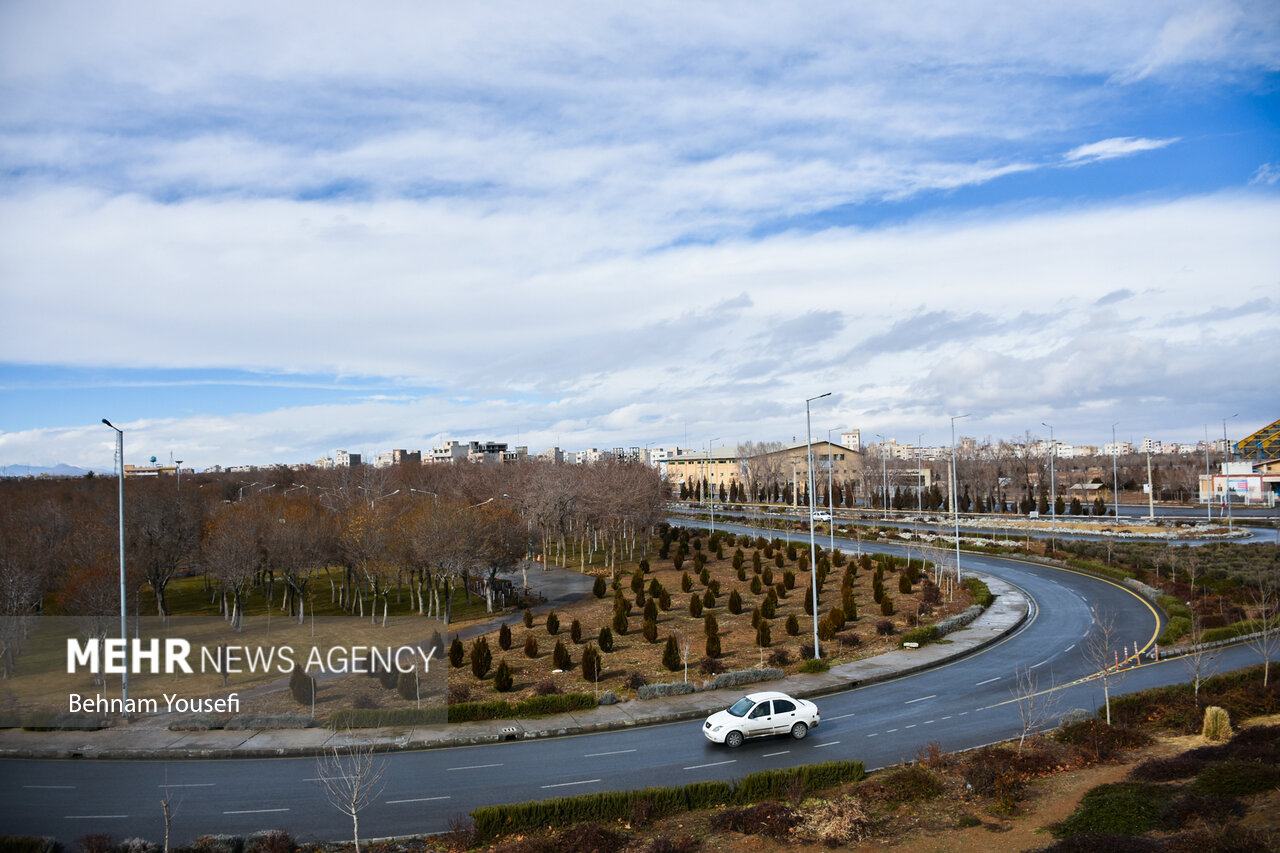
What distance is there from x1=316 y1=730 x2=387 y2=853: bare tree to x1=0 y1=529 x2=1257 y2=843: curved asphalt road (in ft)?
0.88

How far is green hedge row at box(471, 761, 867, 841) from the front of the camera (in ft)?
52.2

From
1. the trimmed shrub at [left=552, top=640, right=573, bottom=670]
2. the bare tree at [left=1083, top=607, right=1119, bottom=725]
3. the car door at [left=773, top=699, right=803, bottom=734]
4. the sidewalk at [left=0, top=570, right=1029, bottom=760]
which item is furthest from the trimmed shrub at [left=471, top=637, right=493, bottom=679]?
the bare tree at [left=1083, top=607, right=1119, bottom=725]

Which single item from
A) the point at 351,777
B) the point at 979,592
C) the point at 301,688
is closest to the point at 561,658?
the point at 301,688

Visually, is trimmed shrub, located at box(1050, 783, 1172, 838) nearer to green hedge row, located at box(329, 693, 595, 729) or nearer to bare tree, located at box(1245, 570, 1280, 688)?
→ bare tree, located at box(1245, 570, 1280, 688)

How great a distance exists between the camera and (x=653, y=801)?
16.7 meters

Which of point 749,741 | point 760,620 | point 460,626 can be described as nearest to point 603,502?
point 460,626

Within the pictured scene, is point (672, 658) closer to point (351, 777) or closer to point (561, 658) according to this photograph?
point (561, 658)

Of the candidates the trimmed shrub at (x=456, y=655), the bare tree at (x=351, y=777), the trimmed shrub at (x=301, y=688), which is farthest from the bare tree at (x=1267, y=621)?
the trimmed shrub at (x=301, y=688)

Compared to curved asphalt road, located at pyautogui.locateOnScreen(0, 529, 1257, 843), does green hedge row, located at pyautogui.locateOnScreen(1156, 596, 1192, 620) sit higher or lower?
higher

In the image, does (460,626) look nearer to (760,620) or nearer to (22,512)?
(760,620)

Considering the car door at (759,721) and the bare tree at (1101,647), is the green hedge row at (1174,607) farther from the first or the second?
the car door at (759,721)

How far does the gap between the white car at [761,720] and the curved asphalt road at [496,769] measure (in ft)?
1.15

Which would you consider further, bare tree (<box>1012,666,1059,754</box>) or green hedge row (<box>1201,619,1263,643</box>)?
green hedge row (<box>1201,619,1263,643</box>)

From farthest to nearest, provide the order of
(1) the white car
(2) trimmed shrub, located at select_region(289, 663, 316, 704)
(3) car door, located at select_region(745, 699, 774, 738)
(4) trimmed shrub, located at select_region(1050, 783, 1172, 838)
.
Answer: (2) trimmed shrub, located at select_region(289, 663, 316, 704) → (3) car door, located at select_region(745, 699, 774, 738) → (1) the white car → (4) trimmed shrub, located at select_region(1050, 783, 1172, 838)
